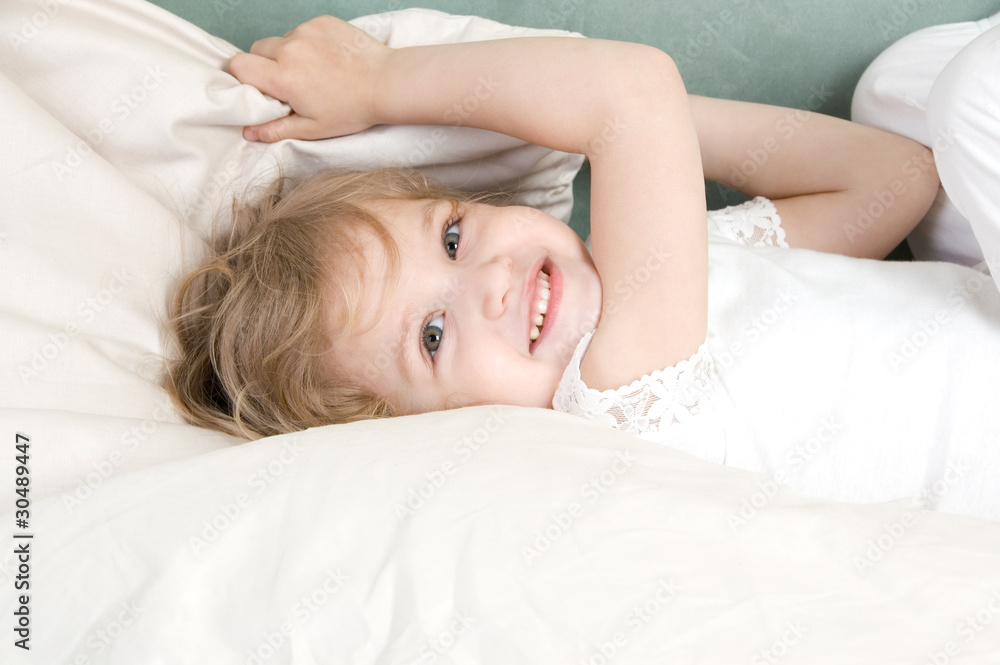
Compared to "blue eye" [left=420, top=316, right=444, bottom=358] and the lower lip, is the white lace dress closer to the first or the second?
the lower lip

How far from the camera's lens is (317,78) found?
3.14 feet

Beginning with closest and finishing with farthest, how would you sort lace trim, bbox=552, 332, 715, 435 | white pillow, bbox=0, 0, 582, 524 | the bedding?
the bedding, white pillow, bbox=0, 0, 582, 524, lace trim, bbox=552, 332, 715, 435

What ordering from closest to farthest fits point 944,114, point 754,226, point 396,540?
point 396,540 → point 944,114 → point 754,226

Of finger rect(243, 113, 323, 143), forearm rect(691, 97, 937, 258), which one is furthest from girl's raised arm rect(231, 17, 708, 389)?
forearm rect(691, 97, 937, 258)

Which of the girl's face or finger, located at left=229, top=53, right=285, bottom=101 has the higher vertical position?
finger, located at left=229, top=53, right=285, bottom=101

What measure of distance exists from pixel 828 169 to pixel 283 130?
0.77 meters

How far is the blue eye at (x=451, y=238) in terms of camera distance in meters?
0.90

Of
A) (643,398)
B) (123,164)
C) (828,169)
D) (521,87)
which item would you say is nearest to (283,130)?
(123,164)

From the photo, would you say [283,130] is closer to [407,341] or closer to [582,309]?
[407,341]

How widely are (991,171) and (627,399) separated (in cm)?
45

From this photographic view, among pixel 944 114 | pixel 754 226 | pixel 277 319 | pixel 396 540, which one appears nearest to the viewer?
pixel 396 540

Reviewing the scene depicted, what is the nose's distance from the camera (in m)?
0.84

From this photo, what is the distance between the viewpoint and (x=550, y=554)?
0.54 meters

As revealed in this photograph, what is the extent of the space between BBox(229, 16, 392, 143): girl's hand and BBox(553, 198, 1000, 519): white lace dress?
44 cm
